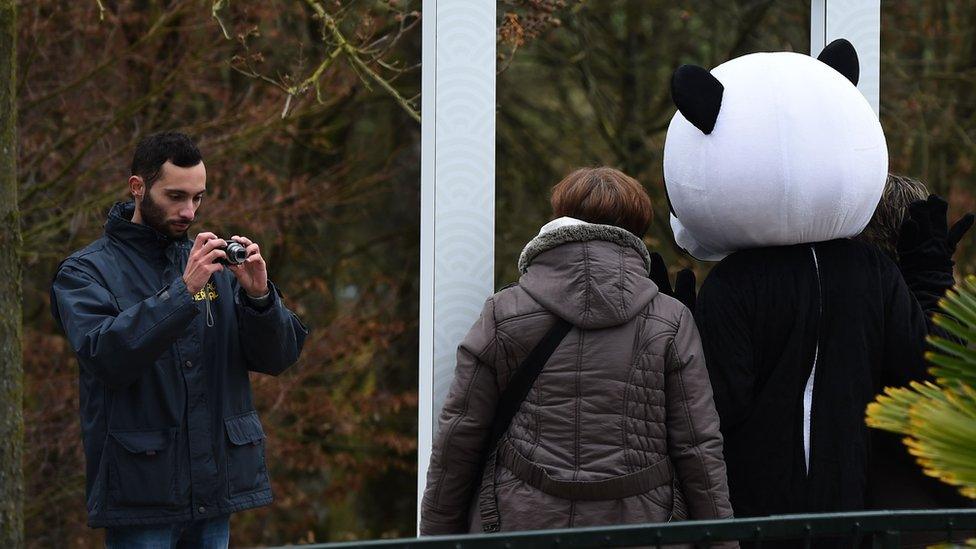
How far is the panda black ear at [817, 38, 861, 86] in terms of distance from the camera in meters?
3.47

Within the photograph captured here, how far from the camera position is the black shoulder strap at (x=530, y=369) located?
293 centimetres

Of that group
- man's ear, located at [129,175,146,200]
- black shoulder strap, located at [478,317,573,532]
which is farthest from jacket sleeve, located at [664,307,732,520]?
man's ear, located at [129,175,146,200]

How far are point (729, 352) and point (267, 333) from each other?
3.51 ft

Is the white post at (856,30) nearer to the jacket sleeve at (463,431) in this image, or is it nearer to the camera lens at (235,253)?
the jacket sleeve at (463,431)

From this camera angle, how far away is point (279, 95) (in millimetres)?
7211

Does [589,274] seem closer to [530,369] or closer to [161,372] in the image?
[530,369]

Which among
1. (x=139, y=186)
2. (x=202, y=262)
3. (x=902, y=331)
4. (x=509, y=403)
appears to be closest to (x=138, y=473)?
(x=202, y=262)

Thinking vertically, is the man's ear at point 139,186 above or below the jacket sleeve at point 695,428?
above

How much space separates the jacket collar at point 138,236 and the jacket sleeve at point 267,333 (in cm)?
20

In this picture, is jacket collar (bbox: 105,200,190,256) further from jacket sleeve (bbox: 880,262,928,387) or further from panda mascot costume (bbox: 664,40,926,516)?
jacket sleeve (bbox: 880,262,928,387)

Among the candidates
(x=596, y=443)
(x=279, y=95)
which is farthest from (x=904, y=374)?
(x=279, y=95)

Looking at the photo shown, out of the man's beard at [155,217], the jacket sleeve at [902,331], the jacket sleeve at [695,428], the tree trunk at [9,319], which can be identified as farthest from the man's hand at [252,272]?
the tree trunk at [9,319]

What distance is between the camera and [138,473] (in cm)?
310

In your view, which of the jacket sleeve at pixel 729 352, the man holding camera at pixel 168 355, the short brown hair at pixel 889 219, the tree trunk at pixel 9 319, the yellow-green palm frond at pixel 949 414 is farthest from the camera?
the tree trunk at pixel 9 319
